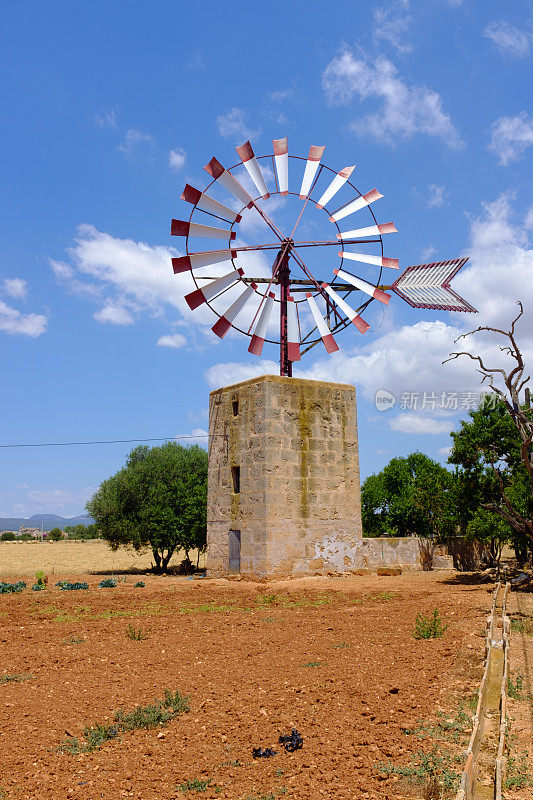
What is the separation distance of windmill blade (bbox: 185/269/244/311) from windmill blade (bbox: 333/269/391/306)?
3.82m

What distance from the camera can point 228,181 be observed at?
20172mm

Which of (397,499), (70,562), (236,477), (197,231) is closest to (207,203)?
(197,231)

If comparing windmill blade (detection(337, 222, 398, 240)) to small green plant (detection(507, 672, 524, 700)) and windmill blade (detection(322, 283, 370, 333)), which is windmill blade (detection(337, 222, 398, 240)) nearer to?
windmill blade (detection(322, 283, 370, 333))

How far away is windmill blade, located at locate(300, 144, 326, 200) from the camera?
846 inches

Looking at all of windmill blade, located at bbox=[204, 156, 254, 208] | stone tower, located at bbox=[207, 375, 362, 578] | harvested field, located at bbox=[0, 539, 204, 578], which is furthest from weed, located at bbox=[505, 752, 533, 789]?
harvested field, located at bbox=[0, 539, 204, 578]

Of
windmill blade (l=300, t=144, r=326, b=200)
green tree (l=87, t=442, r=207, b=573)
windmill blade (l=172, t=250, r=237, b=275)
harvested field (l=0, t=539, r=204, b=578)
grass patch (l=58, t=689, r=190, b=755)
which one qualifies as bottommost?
harvested field (l=0, t=539, r=204, b=578)

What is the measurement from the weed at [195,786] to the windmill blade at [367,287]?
1837 centimetres

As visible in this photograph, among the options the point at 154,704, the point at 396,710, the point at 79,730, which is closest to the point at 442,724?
the point at 396,710

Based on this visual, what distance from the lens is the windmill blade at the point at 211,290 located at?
19859 millimetres

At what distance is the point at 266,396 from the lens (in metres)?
18.5

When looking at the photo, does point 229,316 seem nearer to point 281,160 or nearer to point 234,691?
point 281,160

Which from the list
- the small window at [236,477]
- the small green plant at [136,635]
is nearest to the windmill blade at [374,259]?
the small window at [236,477]

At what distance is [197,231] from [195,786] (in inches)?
691

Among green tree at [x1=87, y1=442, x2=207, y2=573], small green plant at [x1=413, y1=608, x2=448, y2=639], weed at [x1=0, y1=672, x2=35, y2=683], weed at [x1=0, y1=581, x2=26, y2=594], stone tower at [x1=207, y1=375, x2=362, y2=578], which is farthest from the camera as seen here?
green tree at [x1=87, y1=442, x2=207, y2=573]
